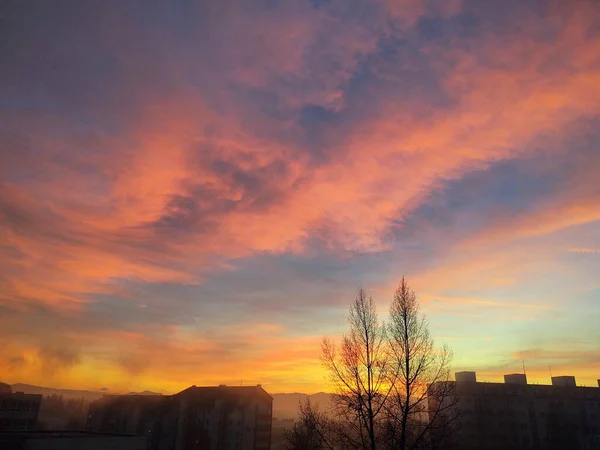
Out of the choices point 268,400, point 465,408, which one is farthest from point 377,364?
point 465,408

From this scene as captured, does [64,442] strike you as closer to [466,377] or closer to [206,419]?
[206,419]

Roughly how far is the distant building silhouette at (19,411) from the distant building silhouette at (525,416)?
78178 mm

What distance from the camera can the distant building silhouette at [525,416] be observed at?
2763 inches

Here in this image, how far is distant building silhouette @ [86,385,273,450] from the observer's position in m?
63.6

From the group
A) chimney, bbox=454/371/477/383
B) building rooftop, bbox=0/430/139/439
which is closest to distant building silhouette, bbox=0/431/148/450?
building rooftop, bbox=0/430/139/439

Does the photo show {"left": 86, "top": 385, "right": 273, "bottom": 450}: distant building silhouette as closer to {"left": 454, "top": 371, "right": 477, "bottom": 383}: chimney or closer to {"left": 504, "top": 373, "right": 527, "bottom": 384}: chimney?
{"left": 454, "top": 371, "right": 477, "bottom": 383}: chimney

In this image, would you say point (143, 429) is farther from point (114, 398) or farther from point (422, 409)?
point (422, 409)

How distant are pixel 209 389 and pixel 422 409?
5902 centimetres

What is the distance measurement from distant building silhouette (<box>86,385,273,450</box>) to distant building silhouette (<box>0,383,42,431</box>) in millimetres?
17684

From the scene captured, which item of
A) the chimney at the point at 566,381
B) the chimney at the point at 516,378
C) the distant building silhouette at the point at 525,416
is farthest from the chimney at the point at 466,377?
the chimney at the point at 566,381

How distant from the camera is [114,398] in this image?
249 feet

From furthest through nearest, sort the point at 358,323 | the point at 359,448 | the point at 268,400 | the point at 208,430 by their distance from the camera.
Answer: the point at 268,400
the point at 208,430
the point at 358,323
the point at 359,448

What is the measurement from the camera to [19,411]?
7175 cm

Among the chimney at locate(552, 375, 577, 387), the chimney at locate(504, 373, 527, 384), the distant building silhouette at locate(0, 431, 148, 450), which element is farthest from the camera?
the chimney at locate(552, 375, 577, 387)
